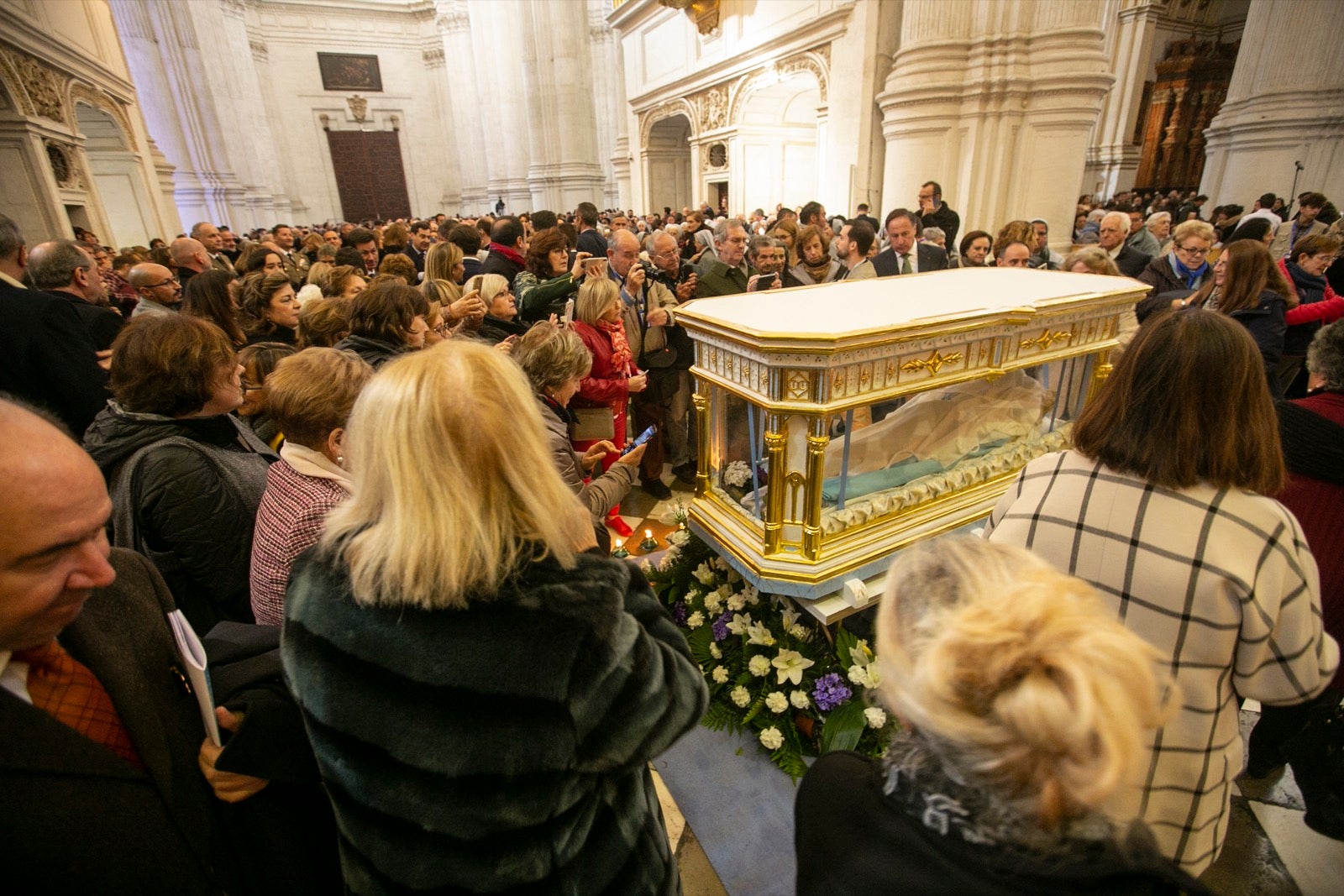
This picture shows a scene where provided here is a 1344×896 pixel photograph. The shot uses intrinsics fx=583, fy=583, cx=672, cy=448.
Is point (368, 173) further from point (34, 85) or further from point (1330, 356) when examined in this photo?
point (1330, 356)

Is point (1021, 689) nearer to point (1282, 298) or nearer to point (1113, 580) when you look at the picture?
point (1113, 580)

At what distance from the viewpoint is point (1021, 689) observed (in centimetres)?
57

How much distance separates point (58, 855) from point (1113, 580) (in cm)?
A: 183

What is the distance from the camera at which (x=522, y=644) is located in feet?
2.79

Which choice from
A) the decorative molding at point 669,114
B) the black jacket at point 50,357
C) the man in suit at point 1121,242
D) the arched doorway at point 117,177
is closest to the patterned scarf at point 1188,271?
the man in suit at point 1121,242

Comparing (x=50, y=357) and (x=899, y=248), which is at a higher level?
(x=899, y=248)

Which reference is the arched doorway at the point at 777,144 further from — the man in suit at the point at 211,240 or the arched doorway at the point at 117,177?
the arched doorway at the point at 117,177

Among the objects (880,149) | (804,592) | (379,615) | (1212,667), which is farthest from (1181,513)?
(880,149)

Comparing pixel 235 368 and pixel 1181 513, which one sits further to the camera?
pixel 235 368

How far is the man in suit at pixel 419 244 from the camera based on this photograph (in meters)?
7.10

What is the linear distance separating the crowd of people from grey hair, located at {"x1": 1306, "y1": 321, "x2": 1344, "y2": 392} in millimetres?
51

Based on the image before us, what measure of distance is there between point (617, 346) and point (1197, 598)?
2635mm

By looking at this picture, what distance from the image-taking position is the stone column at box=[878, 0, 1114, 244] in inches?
231

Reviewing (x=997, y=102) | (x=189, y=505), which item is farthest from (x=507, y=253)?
(x=997, y=102)
